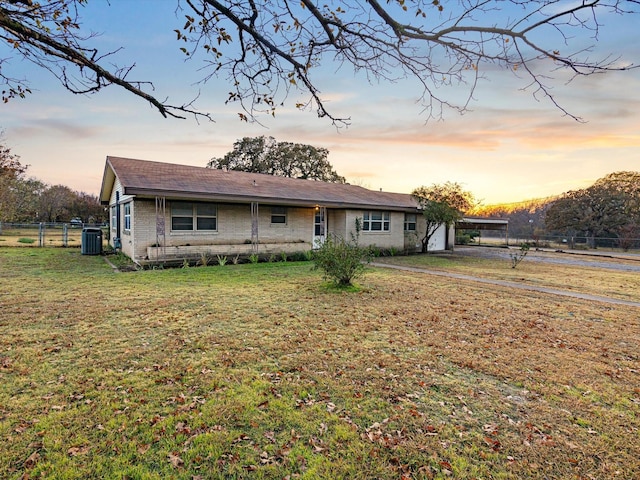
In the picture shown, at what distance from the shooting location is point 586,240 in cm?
3138

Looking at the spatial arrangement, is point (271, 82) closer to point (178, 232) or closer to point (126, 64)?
point (126, 64)

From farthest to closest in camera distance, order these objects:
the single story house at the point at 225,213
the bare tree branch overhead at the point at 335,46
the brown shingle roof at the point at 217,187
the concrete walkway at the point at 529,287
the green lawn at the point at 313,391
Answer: the single story house at the point at 225,213 < the brown shingle roof at the point at 217,187 < the concrete walkway at the point at 529,287 < the bare tree branch overhead at the point at 335,46 < the green lawn at the point at 313,391

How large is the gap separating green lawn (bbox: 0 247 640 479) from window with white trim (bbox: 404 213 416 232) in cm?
1443

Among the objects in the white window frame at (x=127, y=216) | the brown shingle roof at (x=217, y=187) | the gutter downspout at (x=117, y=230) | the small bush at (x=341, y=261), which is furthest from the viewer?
the gutter downspout at (x=117, y=230)

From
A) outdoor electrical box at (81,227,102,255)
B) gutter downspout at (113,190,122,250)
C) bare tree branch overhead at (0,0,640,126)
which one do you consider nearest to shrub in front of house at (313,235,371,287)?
bare tree branch overhead at (0,0,640,126)

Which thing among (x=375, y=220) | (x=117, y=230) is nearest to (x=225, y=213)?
(x=117, y=230)

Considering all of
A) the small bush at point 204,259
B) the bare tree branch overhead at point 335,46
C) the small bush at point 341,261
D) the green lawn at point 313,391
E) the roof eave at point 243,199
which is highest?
the bare tree branch overhead at point 335,46

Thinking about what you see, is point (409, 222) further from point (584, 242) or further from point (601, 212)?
point (601, 212)

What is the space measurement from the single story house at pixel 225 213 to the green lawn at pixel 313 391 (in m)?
6.20

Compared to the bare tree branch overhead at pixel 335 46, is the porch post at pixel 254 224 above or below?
below

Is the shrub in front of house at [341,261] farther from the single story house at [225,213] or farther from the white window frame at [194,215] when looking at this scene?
the white window frame at [194,215]

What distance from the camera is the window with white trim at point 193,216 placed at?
13907 millimetres

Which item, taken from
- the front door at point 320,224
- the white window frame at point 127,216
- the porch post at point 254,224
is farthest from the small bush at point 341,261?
the white window frame at point 127,216

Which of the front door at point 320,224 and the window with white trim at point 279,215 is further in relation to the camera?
the front door at point 320,224
